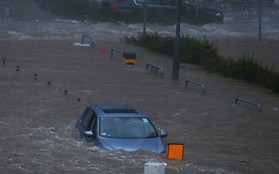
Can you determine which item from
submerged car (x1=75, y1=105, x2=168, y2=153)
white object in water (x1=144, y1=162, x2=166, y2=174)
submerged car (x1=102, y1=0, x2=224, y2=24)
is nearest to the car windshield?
submerged car (x1=75, y1=105, x2=168, y2=153)

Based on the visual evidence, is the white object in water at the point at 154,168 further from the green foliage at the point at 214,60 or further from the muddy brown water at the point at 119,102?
the green foliage at the point at 214,60

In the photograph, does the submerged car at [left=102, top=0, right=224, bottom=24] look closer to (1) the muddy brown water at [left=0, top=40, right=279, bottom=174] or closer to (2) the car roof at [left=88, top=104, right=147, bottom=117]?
(1) the muddy brown water at [left=0, top=40, right=279, bottom=174]

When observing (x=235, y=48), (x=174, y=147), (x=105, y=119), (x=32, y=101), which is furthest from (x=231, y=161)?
(x=235, y=48)

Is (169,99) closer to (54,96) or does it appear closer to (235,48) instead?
(54,96)

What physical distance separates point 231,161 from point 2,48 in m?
22.5

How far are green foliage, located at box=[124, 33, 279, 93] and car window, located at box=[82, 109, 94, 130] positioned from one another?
1104 centimetres

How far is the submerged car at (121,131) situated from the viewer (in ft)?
48.4

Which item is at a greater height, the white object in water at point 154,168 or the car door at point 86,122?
the white object in water at point 154,168

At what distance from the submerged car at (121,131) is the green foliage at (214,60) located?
1142 cm

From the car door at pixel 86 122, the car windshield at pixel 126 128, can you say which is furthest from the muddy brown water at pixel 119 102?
the car windshield at pixel 126 128

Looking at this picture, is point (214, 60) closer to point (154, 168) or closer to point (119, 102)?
point (119, 102)

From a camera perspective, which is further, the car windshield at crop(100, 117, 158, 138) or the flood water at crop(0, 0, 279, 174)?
the car windshield at crop(100, 117, 158, 138)

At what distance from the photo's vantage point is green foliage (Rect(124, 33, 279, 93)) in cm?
2798

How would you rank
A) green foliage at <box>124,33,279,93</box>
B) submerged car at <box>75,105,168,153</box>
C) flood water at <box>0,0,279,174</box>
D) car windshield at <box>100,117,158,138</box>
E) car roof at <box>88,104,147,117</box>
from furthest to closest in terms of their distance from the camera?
green foliage at <box>124,33,279,93</box> < car roof at <box>88,104,147,117</box> < car windshield at <box>100,117,158,138</box> < submerged car at <box>75,105,168,153</box> < flood water at <box>0,0,279,174</box>
